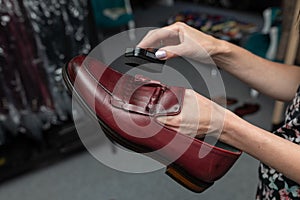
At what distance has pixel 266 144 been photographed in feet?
1.52

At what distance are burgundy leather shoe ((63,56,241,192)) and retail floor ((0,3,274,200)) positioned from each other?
83 centimetres

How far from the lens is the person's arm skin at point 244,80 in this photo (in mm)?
453

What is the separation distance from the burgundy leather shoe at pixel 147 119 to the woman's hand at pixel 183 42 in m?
0.13

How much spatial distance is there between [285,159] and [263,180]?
Result: 20cm

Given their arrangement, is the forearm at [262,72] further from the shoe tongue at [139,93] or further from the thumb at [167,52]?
the shoe tongue at [139,93]

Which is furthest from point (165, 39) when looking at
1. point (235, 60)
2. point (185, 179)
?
point (185, 179)

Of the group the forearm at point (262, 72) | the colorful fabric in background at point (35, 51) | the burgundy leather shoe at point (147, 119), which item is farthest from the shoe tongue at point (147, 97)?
the colorful fabric in background at point (35, 51)

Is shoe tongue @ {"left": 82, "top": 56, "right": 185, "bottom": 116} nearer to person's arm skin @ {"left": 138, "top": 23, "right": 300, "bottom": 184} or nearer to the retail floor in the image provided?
person's arm skin @ {"left": 138, "top": 23, "right": 300, "bottom": 184}

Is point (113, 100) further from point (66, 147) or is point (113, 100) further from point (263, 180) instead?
point (66, 147)

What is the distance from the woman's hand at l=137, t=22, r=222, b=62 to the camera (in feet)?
1.96

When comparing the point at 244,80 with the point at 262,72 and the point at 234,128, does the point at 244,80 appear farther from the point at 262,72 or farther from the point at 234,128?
the point at 234,128

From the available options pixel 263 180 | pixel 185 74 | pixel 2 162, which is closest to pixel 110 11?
pixel 2 162

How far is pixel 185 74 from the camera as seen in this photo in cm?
67

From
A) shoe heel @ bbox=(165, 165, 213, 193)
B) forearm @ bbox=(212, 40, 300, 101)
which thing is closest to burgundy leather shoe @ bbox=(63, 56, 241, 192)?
shoe heel @ bbox=(165, 165, 213, 193)
